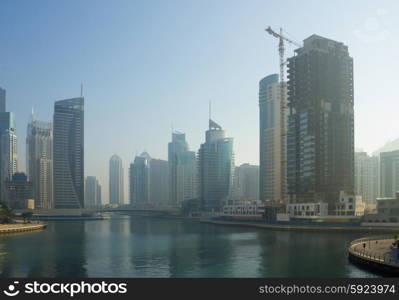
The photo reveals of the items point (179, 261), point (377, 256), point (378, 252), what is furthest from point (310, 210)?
Answer: point (179, 261)

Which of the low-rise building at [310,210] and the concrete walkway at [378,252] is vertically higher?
the concrete walkway at [378,252]

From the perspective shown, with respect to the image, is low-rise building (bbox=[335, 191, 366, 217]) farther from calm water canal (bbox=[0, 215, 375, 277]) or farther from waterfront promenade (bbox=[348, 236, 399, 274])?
waterfront promenade (bbox=[348, 236, 399, 274])

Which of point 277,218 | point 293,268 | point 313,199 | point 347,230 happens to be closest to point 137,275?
point 293,268

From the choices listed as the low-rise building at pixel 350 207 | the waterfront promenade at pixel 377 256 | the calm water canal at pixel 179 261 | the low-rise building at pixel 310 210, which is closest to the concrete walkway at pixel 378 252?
the waterfront promenade at pixel 377 256

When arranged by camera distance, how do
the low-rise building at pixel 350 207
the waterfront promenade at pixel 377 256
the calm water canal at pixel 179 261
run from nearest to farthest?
the waterfront promenade at pixel 377 256, the calm water canal at pixel 179 261, the low-rise building at pixel 350 207

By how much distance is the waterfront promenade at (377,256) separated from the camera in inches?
2378

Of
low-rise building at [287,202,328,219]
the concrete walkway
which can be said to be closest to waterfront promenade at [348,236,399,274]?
the concrete walkway

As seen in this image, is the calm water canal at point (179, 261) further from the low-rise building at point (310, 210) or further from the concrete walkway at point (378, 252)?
the low-rise building at point (310, 210)

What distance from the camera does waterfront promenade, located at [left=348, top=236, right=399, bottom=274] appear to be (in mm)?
60391

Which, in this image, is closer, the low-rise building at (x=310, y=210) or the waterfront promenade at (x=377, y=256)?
the waterfront promenade at (x=377, y=256)

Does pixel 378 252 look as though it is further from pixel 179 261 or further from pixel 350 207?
pixel 350 207

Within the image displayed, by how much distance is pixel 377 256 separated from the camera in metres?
68.8

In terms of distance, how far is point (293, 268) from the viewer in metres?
69.1

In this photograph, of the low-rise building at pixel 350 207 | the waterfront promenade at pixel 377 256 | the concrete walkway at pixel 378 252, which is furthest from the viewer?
the low-rise building at pixel 350 207
